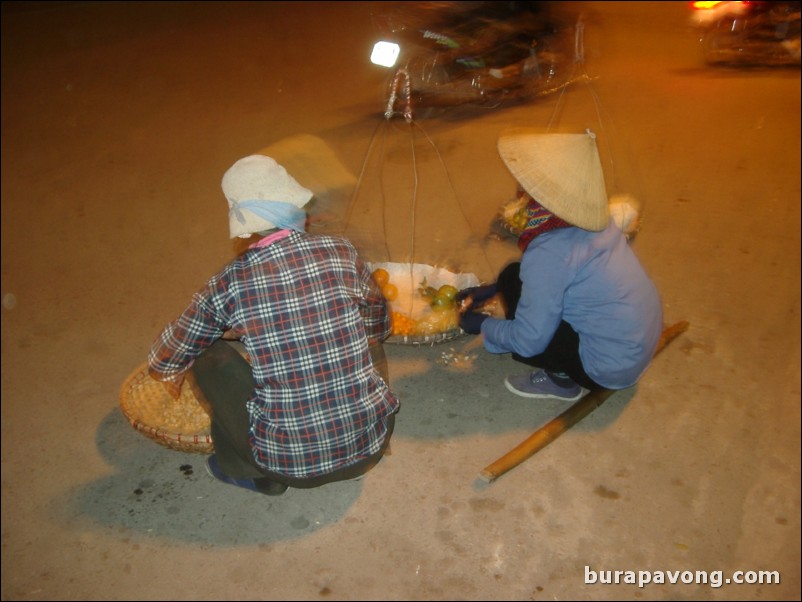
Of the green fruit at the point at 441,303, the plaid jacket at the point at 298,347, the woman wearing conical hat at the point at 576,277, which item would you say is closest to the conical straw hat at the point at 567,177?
the woman wearing conical hat at the point at 576,277

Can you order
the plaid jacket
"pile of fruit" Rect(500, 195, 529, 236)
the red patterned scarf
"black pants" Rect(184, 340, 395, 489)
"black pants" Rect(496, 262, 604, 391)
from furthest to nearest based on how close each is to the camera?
1. "pile of fruit" Rect(500, 195, 529, 236)
2. "black pants" Rect(496, 262, 604, 391)
3. the red patterned scarf
4. "black pants" Rect(184, 340, 395, 489)
5. the plaid jacket

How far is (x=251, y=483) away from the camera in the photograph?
77.8 inches

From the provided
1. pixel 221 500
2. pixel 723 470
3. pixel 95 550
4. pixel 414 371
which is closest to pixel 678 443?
pixel 723 470

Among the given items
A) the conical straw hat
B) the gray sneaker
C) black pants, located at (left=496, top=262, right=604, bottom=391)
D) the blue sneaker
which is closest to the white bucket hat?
the conical straw hat

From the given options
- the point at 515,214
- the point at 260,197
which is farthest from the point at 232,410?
the point at 515,214

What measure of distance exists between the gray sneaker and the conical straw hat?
2.34ft

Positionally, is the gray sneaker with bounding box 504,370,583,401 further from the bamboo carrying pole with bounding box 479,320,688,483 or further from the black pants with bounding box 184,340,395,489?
the black pants with bounding box 184,340,395,489

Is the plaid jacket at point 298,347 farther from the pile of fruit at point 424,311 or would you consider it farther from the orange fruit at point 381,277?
the orange fruit at point 381,277

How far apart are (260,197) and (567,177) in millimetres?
895

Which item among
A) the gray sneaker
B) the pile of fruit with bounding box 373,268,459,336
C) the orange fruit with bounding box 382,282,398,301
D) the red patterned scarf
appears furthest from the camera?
the orange fruit with bounding box 382,282,398,301

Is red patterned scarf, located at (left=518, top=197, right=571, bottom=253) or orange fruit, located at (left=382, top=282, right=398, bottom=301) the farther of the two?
orange fruit, located at (left=382, top=282, right=398, bottom=301)

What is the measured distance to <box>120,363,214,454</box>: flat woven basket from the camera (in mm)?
1958

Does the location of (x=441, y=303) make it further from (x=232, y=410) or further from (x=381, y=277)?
(x=232, y=410)

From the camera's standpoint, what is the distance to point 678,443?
2.12 metres
